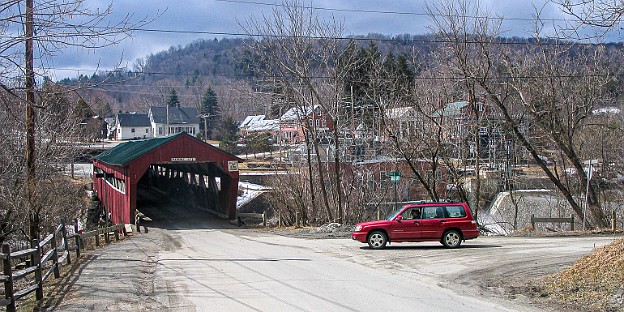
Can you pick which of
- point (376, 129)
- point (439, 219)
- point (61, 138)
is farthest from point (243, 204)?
point (439, 219)

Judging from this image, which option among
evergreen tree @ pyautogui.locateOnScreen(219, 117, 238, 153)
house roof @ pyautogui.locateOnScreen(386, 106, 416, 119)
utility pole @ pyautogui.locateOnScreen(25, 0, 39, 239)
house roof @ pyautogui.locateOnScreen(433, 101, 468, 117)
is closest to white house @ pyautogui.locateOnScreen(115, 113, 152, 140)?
evergreen tree @ pyautogui.locateOnScreen(219, 117, 238, 153)

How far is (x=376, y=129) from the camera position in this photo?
4572 cm

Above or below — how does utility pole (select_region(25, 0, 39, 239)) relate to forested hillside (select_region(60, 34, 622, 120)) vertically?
below

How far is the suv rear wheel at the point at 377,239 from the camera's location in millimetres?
21703

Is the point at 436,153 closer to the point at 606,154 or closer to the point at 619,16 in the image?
the point at 606,154

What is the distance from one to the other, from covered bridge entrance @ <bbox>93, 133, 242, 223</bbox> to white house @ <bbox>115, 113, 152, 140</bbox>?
65.7 meters

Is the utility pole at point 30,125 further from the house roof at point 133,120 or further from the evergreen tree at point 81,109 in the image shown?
the house roof at point 133,120

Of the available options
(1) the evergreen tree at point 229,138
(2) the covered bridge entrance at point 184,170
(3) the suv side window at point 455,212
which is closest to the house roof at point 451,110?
(2) the covered bridge entrance at point 184,170

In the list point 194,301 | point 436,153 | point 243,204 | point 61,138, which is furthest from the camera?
point 243,204

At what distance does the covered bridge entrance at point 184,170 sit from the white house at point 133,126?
65727 millimetres

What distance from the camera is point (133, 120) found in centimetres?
11819

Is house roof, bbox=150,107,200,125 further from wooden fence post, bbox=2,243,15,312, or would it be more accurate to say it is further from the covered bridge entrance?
wooden fence post, bbox=2,243,15,312

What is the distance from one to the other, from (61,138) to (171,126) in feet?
250

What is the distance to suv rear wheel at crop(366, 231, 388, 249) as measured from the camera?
71.2 ft
